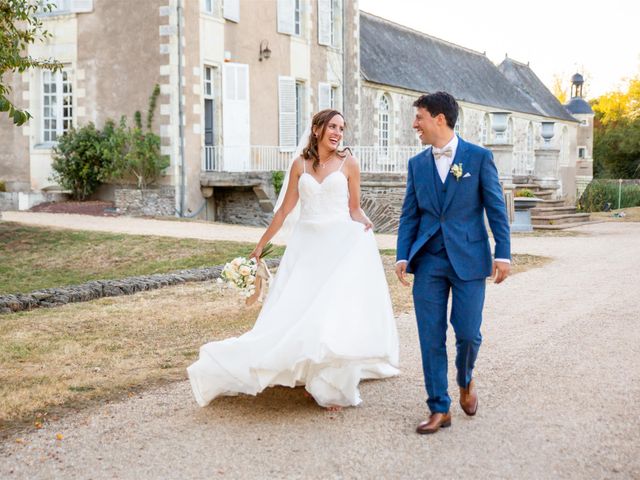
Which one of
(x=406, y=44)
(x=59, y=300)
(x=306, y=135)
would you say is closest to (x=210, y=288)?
(x=59, y=300)

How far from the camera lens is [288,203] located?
5.37 meters

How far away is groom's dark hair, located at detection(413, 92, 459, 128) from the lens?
4371 millimetres

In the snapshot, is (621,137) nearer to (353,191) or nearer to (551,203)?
(551,203)

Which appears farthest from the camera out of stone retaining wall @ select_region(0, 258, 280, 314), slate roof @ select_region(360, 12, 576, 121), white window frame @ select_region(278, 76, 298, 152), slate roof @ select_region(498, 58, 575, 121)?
slate roof @ select_region(498, 58, 575, 121)

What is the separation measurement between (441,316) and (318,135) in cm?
142

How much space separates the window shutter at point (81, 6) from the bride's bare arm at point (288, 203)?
16.0 metres

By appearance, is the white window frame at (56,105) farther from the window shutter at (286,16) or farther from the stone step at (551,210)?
the stone step at (551,210)

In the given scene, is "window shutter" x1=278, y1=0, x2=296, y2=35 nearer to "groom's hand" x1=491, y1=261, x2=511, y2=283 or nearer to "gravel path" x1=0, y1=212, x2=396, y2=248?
"gravel path" x1=0, y1=212, x2=396, y2=248

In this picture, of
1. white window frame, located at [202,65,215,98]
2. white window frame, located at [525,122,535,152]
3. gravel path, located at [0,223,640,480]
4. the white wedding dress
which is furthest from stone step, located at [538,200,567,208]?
white window frame, located at [525,122,535,152]

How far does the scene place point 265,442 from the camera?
4.12 meters

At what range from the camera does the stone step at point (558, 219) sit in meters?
19.9

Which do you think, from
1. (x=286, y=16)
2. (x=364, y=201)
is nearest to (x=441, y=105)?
(x=364, y=201)

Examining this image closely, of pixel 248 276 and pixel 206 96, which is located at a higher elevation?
pixel 206 96

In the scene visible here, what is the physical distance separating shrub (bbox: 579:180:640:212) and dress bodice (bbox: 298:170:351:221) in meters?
26.2
